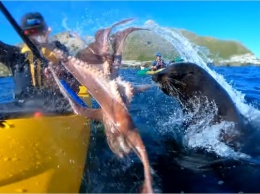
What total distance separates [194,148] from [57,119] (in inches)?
98.0

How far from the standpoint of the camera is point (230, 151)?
562cm

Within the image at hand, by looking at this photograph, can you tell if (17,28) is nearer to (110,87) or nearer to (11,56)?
(110,87)

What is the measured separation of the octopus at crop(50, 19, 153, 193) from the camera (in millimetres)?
3031

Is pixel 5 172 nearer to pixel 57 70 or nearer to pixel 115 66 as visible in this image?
pixel 57 70

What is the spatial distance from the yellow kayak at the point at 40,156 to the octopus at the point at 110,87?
84cm

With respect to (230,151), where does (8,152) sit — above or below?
above

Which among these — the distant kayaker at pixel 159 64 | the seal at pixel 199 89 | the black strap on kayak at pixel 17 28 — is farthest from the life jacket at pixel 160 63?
the black strap on kayak at pixel 17 28

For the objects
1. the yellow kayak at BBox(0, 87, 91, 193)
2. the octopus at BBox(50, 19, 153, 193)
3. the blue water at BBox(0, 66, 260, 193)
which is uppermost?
the octopus at BBox(50, 19, 153, 193)

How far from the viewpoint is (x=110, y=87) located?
3.15 m

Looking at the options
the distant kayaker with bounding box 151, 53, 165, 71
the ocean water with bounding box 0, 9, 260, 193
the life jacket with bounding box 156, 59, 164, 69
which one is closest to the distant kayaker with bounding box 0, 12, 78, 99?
the ocean water with bounding box 0, 9, 260, 193

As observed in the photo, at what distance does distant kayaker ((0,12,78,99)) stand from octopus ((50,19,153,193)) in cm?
60

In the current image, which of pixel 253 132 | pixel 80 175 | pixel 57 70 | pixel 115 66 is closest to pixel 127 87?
pixel 115 66

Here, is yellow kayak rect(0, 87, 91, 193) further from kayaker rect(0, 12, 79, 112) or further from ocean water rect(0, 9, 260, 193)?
kayaker rect(0, 12, 79, 112)

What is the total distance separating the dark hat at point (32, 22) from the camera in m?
4.04
